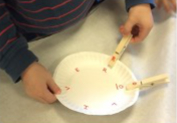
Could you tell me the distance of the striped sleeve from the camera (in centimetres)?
48

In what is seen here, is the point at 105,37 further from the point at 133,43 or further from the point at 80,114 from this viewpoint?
the point at 80,114

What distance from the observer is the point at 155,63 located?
0.55 m

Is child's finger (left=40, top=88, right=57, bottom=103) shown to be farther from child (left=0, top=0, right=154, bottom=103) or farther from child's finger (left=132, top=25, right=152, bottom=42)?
child's finger (left=132, top=25, right=152, bottom=42)

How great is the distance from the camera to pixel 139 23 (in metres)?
0.60

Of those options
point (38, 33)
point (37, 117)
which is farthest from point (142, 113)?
point (38, 33)

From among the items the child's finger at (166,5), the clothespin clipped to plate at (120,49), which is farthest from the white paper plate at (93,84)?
the child's finger at (166,5)

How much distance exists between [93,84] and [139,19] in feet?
0.65

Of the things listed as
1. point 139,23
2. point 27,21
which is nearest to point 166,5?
point 139,23

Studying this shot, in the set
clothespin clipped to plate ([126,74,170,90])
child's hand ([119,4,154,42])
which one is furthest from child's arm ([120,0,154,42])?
clothespin clipped to plate ([126,74,170,90])

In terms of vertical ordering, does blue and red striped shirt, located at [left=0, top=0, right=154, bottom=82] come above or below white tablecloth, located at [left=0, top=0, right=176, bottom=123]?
above

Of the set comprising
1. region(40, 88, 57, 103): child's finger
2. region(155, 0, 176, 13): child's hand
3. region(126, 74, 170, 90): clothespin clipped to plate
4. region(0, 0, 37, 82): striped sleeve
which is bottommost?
region(126, 74, 170, 90): clothespin clipped to plate

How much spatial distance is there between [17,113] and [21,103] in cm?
2

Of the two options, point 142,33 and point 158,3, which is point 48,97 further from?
point 158,3

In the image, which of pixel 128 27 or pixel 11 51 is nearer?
pixel 11 51
